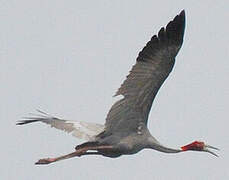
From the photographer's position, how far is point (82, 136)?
2766cm

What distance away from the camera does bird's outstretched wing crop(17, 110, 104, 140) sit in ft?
90.6

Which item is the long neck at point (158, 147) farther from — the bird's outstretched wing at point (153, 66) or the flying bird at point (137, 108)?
the bird's outstretched wing at point (153, 66)

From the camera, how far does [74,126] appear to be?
92.8ft

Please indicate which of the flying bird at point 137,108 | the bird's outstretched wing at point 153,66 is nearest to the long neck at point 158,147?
the flying bird at point 137,108

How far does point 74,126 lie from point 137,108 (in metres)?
2.58

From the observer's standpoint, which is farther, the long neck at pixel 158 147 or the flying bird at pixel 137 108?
the long neck at pixel 158 147

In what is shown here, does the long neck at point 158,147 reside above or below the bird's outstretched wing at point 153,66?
below

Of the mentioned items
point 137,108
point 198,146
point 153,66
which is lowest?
point 198,146

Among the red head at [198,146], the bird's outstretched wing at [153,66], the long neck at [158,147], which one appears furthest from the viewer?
the red head at [198,146]

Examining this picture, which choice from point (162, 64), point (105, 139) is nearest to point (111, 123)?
point (105, 139)

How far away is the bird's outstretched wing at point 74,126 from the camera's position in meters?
27.6

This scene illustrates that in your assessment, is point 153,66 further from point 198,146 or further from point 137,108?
point 198,146

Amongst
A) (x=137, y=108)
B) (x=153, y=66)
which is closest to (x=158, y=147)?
(x=137, y=108)

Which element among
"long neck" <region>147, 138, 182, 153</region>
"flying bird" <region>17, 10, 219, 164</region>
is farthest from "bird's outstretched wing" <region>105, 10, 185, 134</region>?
"long neck" <region>147, 138, 182, 153</region>
